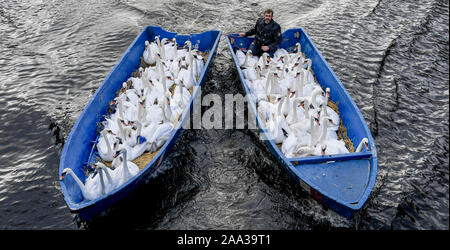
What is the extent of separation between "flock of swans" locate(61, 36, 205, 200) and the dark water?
0.98 m

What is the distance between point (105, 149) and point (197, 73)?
4.20 meters

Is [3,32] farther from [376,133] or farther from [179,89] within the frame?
[376,133]

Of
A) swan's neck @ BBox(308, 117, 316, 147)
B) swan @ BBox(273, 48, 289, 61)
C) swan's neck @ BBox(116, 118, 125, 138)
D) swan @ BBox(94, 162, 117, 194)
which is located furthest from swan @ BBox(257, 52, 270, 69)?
swan @ BBox(94, 162, 117, 194)

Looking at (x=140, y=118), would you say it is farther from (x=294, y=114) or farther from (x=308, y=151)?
(x=308, y=151)

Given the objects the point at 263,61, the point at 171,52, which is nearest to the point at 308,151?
the point at 263,61

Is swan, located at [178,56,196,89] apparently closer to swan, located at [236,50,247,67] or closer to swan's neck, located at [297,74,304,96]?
swan, located at [236,50,247,67]

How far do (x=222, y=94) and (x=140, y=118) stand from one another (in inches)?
155

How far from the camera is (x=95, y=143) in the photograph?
8.48m

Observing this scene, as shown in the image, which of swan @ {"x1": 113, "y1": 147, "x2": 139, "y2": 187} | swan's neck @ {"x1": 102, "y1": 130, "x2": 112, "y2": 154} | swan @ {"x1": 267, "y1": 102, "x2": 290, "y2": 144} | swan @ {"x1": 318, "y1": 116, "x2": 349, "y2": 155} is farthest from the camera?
swan @ {"x1": 267, "y1": 102, "x2": 290, "y2": 144}

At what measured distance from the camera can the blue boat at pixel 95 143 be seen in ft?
22.1

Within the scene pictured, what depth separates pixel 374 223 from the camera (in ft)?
25.5

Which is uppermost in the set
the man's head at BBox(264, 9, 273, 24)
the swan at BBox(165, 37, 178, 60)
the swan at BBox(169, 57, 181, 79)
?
the man's head at BBox(264, 9, 273, 24)

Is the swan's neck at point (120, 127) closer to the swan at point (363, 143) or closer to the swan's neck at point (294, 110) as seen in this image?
the swan's neck at point (294, 110)

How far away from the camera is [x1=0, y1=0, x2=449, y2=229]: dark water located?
319 inches
